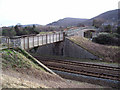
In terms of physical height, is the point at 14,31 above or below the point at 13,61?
above

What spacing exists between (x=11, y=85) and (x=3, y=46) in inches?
285

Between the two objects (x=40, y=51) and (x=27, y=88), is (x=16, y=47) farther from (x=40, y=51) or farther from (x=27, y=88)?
(x=40, y=51)

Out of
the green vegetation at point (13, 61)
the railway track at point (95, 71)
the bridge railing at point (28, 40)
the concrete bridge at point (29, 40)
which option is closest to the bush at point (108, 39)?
the concrete bridge at point (29, 40)

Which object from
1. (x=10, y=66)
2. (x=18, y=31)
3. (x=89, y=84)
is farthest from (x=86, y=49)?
(x=18, y=31)

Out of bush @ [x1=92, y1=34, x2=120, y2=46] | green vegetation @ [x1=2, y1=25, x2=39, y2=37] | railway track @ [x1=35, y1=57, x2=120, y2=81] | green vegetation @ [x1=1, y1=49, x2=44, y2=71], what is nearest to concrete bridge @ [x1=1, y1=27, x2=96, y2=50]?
green vegetation @ [x1=1, y1=49, x2=44, y2=71]

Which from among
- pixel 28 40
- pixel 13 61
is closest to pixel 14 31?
pixel 28 40

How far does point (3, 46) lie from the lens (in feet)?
43.7

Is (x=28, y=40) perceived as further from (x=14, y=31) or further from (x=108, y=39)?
(x=14, y=31)

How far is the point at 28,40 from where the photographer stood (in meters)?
16.5

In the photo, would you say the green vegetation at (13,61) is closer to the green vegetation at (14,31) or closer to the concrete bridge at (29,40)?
the concrete bridge at (29,40)

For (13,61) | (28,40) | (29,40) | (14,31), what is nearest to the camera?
(13,61)

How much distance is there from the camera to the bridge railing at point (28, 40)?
45.2 ft

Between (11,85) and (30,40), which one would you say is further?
(30,40)

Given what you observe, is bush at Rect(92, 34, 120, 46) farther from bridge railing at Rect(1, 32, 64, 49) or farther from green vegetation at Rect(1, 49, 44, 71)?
green vegetation at Rect(1, 49, 44, 71)
